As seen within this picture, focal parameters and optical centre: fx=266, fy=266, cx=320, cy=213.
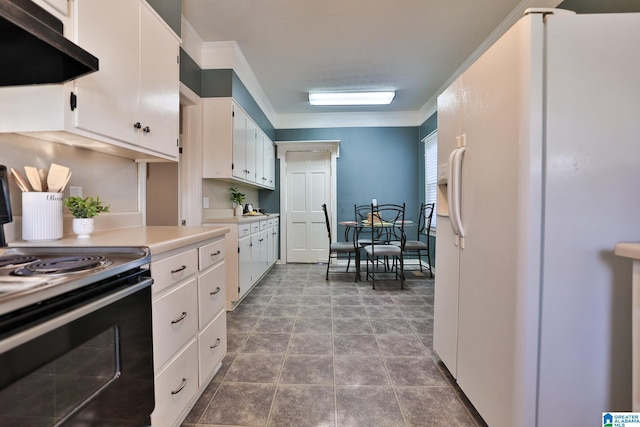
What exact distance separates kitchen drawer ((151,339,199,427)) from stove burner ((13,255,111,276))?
21.8 inches

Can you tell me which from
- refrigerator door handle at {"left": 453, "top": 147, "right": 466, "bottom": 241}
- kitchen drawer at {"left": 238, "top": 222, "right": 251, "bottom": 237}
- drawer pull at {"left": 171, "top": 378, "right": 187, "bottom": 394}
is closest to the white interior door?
kitchen drawer at {"left": 238, "top": 222, "right": 251, "bottom": 237}

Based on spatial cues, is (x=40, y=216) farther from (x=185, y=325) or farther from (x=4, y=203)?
(x=185, y=325)

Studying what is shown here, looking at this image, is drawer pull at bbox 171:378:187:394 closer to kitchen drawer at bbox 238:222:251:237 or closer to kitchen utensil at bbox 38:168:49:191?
kitchen utensil at bbox 38:168:49:191

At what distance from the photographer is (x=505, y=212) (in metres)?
1.10

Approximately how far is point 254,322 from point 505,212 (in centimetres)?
219

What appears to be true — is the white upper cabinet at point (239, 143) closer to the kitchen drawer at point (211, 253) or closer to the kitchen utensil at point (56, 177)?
the kitchen drawer at point (211, 253)

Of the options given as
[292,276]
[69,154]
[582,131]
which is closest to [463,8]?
[582,131]

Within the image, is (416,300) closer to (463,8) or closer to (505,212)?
(505,212)

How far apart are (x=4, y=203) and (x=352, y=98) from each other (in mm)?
3873

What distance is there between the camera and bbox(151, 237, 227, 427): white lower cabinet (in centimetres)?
110

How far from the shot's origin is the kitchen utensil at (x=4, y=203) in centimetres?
102

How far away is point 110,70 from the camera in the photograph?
1.24 m

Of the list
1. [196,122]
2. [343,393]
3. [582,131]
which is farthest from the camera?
[196,122]

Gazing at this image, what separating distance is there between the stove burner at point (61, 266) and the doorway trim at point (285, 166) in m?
4.17
